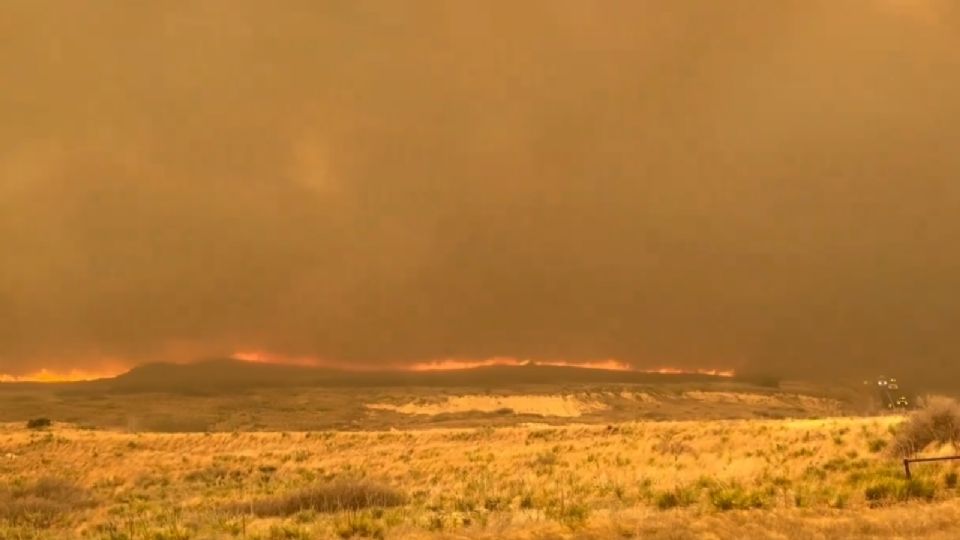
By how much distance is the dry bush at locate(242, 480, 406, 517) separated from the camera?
23766 millimetres

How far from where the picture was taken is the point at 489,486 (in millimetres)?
28953

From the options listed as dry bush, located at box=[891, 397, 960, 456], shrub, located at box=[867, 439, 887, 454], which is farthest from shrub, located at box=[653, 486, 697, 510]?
shrub, located at box=[867, 439, 887, 454]

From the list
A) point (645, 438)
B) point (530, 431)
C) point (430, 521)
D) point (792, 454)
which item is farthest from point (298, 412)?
point (430, 521)

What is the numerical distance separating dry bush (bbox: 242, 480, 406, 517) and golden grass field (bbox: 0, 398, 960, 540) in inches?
2.8

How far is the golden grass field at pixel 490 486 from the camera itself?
16.1 meters

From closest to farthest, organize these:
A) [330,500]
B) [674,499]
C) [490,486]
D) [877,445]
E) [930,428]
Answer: [674,499] → [330,500] → [490,486] → [930,428] → [877,445]

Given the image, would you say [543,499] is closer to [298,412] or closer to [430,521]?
[430,521]

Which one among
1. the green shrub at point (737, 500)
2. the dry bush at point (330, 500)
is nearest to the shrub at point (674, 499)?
the green shrub at point (737, 500)

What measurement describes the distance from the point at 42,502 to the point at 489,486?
17161 millimetres

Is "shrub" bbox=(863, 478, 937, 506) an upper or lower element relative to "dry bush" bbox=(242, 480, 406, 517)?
upper

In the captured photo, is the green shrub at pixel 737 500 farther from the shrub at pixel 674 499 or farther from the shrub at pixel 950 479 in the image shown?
the shrub at pixel 950 479

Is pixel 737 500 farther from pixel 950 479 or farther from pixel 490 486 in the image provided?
pixel 490 486

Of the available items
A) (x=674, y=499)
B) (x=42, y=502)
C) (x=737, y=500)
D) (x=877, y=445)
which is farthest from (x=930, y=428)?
(x=42, y=502)

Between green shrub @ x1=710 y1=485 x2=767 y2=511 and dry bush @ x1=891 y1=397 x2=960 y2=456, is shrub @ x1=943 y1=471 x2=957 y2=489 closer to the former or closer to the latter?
green shrub @ x1=710 y1=485 x2=767 y2=511
